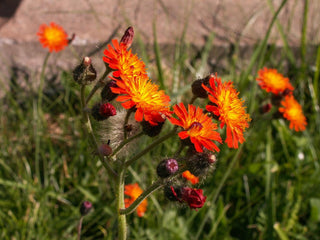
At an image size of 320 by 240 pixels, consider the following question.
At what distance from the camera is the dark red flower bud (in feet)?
4.62

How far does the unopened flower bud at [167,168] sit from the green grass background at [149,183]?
768mm

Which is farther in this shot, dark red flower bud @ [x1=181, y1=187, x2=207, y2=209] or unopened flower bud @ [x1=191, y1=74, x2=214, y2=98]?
unopened flower bud @ [x1=191, y1=74, x2=214, y2=98]

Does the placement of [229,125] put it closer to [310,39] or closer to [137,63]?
[137,63]

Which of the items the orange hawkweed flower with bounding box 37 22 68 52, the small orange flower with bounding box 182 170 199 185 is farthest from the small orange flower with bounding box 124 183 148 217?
the orange hawkweed flower with bounding box 37 22 68 52

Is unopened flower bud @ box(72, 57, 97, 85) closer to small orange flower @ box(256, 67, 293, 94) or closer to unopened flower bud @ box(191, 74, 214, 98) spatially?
unopened flower bud @ box(191, 74, 214, 98)

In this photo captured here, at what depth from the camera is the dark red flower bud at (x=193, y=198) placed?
4.62 ft

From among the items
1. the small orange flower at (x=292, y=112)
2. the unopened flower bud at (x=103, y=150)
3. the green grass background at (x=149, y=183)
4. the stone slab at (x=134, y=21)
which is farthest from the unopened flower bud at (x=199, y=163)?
the stone slab at (x=134, y=21)

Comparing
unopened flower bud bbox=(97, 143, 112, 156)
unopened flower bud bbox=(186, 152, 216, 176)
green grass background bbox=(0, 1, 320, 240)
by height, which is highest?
unopened flower bud bbox=(186, 152, 216, 176)

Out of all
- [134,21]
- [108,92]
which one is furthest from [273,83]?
[134,21]

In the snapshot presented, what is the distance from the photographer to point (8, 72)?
11.4ft

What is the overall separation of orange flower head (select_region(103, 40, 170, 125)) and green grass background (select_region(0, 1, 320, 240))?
0.70 m

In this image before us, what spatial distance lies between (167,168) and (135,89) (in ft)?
1.08

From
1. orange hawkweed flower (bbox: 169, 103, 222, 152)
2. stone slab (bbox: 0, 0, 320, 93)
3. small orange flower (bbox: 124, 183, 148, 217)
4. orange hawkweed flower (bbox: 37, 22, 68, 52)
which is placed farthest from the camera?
stone slab (bbox: 0, 0, 320, 93)

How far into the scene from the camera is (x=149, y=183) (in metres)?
2.71
